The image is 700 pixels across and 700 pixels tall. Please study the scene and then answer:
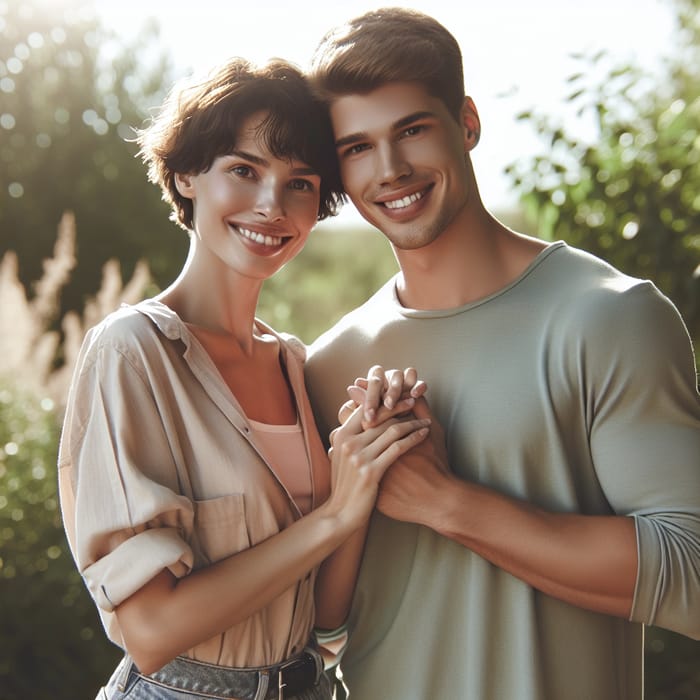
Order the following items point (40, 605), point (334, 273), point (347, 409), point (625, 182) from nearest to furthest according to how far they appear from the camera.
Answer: point (347, 409), point (625, 182), point (40, 605), point (334, 273)

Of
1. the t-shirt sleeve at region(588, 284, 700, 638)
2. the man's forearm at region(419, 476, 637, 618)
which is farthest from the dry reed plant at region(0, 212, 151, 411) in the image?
the t-shirt sleeve at region(588, 284, 700, 638)

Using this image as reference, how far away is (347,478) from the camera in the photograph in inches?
78.3

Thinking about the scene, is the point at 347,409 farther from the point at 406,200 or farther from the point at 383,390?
the point at 406,200

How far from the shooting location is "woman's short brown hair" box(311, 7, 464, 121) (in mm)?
2135

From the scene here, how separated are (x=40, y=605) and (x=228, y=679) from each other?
2.40 metres

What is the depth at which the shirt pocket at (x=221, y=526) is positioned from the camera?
195cm

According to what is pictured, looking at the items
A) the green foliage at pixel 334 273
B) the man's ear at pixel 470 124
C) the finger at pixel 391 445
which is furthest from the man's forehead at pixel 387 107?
the green foliage at pixel 334 273

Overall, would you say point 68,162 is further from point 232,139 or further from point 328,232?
point 232,139

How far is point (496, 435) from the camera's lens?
80.7 inches

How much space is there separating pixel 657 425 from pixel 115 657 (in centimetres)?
296

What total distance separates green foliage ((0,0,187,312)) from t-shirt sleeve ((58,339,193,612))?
14.9 meters

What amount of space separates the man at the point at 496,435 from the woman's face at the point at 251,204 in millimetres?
134

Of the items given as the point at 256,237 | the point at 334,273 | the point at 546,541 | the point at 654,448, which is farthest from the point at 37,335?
the point at 334,273

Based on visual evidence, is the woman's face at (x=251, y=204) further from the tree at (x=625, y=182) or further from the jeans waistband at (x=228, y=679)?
the tree at (x=625, y=182)
